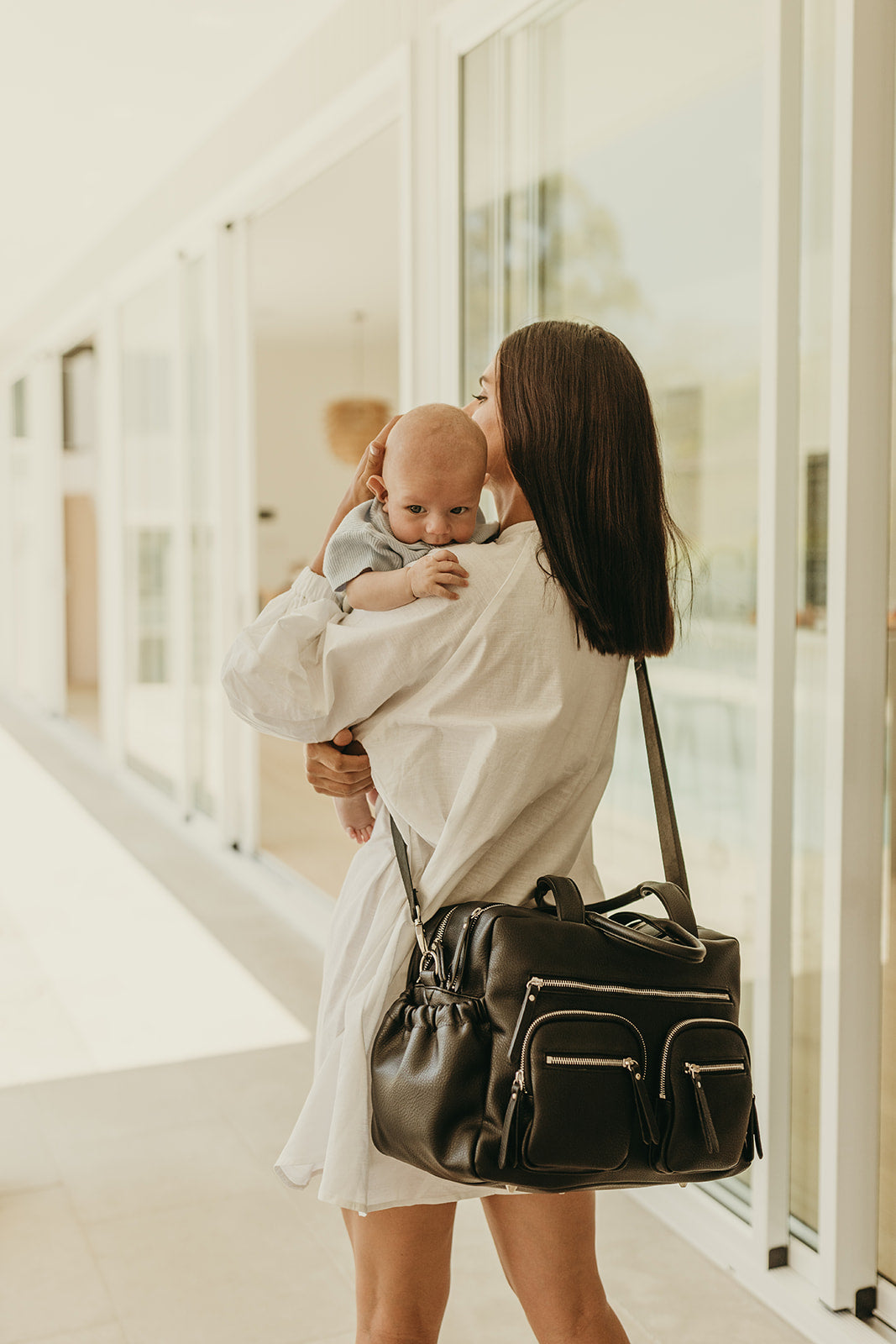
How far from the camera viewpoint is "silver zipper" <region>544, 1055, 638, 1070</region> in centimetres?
100

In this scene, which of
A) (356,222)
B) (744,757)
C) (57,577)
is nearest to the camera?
(744,757)

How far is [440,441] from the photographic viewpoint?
43.8 inches

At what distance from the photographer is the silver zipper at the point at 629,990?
101 centimetres

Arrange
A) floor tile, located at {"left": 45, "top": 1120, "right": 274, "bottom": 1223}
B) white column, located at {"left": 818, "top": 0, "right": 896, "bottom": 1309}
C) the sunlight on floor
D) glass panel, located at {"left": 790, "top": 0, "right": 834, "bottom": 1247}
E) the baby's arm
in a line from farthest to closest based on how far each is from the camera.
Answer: the sunlight on floor
floor tile, located at {"left": 45, "top": 1120, "right": 274, "bottom": 1223}
glass panel, located at {"left": 790, "top": 0, "right": 834, "bottom": 1247}
white column, located at {"left": 818, "top": 0, "right": 896, "bottom": 1309}
the baby's arm

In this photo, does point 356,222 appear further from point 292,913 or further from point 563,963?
point 563,963

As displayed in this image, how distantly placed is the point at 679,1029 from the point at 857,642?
926 mm

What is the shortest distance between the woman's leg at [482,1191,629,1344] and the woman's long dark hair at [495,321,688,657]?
1.82ft

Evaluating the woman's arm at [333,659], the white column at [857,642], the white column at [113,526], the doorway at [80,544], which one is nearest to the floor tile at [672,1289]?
the white column at [857,642]

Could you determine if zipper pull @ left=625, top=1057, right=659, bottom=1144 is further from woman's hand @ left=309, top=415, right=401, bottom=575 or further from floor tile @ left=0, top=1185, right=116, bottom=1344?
floor tile @ left=0, top=1185, right=116, bottom=1344

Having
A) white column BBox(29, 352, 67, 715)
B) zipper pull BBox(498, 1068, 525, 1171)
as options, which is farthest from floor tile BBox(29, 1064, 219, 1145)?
white column BBox(29, 352, 67, 715)

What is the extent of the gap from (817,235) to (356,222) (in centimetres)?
508

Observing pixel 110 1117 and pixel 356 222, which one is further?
pixel 356 222

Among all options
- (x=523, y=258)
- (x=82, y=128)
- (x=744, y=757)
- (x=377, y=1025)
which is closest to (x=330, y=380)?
(x=82, y=128)

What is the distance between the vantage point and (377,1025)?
111 centimetres
